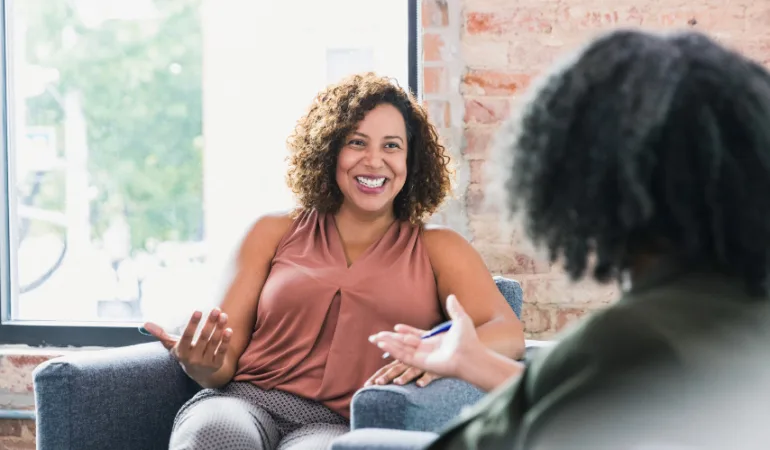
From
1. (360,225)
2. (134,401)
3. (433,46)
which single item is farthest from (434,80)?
(134,401)

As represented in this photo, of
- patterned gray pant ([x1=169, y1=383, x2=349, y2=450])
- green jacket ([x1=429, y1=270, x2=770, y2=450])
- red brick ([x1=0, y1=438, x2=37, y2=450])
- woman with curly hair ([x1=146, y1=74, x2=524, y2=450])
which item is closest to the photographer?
green jacket ([x1=429, y1=270, x2=770, y2=450])

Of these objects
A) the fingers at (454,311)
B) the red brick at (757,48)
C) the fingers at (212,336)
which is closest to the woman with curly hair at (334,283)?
the fingers at (212,336)

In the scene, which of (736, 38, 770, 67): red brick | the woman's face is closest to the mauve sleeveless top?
the woman's face

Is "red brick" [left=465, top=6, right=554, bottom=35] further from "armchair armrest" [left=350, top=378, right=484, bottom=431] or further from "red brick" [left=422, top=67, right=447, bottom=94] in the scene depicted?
"armchair armrest" [left=350, top=378, right=484, bottom=431]

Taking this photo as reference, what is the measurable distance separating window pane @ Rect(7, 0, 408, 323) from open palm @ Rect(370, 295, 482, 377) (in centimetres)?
178

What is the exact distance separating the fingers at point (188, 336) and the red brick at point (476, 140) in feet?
3.41

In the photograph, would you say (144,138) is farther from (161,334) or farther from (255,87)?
(161,334)

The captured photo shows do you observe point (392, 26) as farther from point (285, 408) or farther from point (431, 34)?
Answer: point (285, 408)

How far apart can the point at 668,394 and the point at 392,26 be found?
223 centimetres

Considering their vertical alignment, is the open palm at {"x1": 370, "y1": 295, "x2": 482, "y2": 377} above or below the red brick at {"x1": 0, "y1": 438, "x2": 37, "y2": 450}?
above

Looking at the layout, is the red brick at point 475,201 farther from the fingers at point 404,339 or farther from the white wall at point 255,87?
the fingers at point 404,339

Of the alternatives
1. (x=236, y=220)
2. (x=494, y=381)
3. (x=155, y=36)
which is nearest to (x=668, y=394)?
(x=494, y=381)

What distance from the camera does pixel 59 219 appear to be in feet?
10.4

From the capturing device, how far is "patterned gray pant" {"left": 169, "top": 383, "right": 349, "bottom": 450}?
5.81 feet
